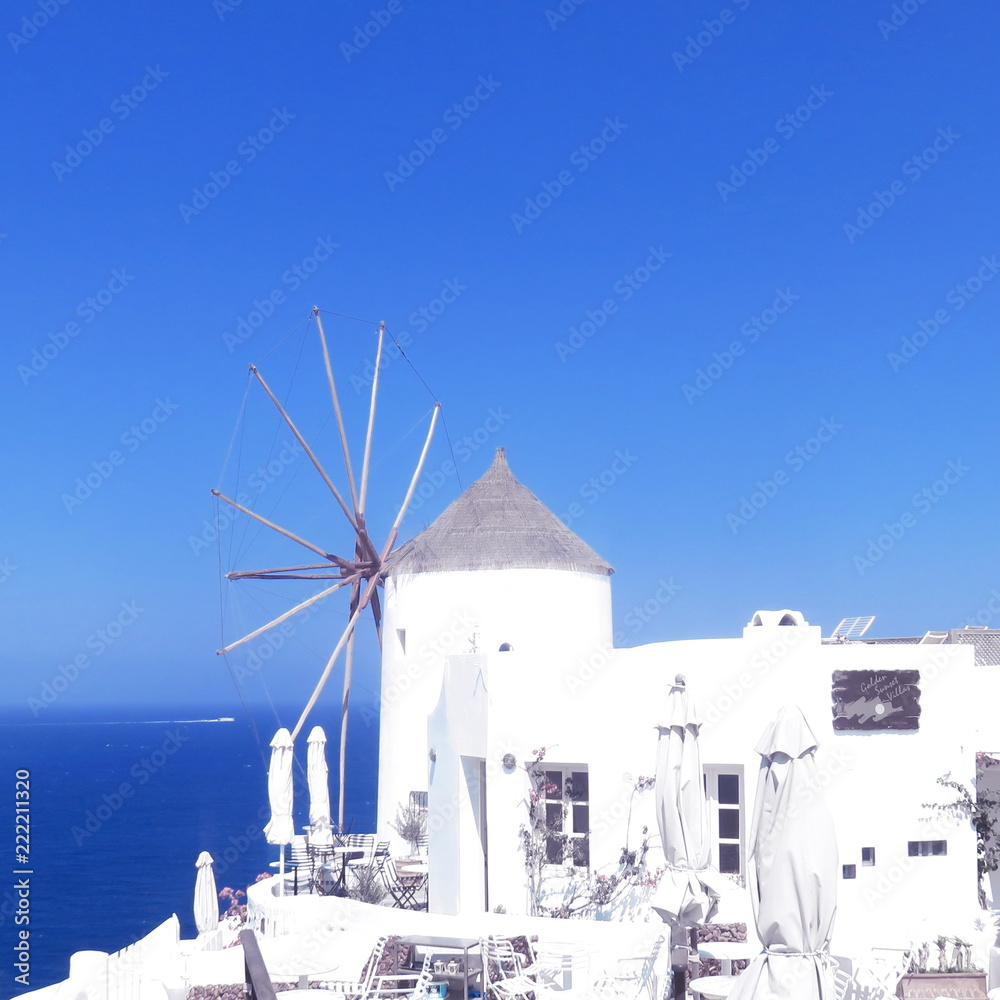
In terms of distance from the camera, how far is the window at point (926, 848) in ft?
49.5

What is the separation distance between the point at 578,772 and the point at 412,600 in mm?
7156

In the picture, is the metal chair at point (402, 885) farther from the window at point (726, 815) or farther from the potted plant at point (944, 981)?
the potted plant at point (944, 981)

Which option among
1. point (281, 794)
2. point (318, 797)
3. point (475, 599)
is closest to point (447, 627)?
point (475, 599)

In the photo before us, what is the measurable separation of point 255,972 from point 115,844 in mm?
68384

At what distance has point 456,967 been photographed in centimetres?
1406

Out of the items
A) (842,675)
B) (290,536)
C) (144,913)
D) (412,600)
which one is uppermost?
(290,536)

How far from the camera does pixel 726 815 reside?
15.4 metres

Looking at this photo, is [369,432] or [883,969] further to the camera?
[369,432]

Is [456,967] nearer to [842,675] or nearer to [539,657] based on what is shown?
[539,657]

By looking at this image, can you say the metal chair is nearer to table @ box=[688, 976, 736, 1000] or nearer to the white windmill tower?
the white windmill tower

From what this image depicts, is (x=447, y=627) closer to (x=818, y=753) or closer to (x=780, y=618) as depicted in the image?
(x=780, y=618)

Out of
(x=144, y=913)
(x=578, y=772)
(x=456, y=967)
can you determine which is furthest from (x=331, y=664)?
(x=144, y=913)

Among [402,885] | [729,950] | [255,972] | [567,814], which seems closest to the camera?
[255,972]

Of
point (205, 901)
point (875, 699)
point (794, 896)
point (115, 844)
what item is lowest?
point (115, 844)
